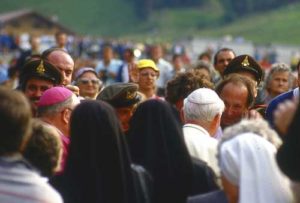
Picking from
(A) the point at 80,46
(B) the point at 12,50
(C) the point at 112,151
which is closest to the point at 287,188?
(C) the point at 112,151

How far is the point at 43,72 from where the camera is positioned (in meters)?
9.40

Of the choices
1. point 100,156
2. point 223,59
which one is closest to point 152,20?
point 223,59

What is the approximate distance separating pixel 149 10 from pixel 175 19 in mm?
4322

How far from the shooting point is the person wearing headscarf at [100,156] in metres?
6.08

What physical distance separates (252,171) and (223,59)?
7804 mm

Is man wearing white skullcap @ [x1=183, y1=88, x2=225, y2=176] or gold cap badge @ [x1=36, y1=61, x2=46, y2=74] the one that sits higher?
gold cap badge @ [x1=36, y1=61, x2=46, y2=74]

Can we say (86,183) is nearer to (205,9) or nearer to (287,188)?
(287,188)

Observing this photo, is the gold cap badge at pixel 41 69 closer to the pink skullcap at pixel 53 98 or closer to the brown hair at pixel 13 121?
the pink skullcap at pixel 53 98

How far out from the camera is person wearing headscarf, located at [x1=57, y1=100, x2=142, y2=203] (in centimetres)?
608

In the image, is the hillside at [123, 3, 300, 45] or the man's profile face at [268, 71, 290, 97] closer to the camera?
the man's profile face at [268, 71, 290, 97]

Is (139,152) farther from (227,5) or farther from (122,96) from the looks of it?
(227,5)

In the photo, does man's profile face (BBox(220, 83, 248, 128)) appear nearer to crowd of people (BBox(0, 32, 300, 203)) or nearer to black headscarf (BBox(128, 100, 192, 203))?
crowd of people (BBox(0, 32, 300, 203))

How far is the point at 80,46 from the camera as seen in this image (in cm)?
5778

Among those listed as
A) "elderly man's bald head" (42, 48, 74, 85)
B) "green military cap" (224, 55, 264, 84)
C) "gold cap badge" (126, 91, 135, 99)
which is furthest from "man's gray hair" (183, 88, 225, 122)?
"green military cap" (224, 55, 264, 84)
